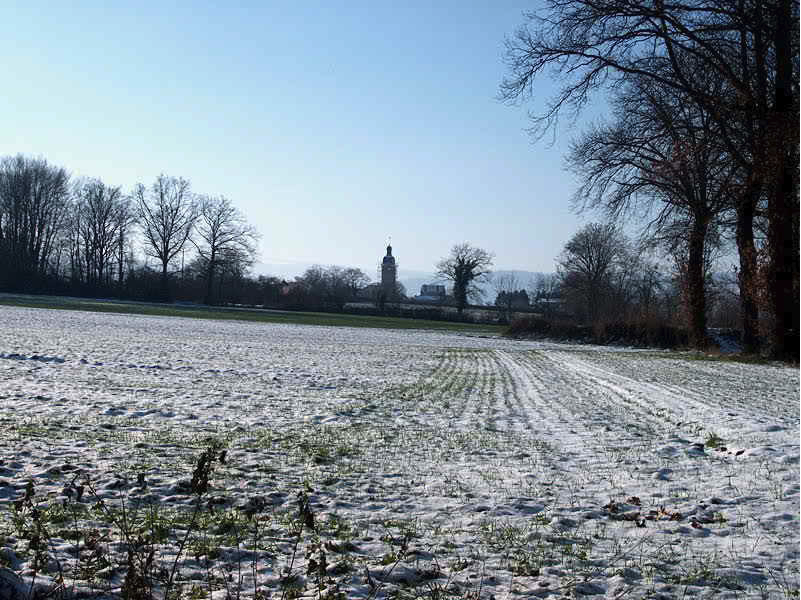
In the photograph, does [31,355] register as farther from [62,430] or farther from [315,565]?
[315,565]

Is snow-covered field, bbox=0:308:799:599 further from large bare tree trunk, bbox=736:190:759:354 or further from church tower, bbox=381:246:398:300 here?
church tower, bbox=381:246:398:300

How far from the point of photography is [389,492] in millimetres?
6547

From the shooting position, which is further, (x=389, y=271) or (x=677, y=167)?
(x=389, y=271)

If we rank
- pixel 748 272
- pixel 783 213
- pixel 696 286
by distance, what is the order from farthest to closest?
pixel 696 286 → pixel 748 272 → pixel 783 213

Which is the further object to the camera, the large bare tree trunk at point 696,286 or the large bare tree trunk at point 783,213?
the large bare tree trunk at point 696,286

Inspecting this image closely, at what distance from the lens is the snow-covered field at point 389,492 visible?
4.41 m

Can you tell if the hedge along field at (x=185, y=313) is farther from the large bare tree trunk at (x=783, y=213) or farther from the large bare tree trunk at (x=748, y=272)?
the large bare tree trunk at (x=783, y=213)

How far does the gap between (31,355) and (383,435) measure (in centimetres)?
1233

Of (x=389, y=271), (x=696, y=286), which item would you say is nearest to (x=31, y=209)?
(x=696, y=286)

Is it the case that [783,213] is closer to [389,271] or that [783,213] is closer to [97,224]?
[97,224]

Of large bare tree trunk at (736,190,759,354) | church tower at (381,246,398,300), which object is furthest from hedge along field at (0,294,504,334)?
church tower at (381,246,398,300)

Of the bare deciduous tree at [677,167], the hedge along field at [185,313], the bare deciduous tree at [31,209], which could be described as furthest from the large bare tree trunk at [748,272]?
the bare deciduous tree at [31,209]

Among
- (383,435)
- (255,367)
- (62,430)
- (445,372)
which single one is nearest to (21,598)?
(62,430)

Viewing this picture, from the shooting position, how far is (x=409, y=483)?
22.6 ft
